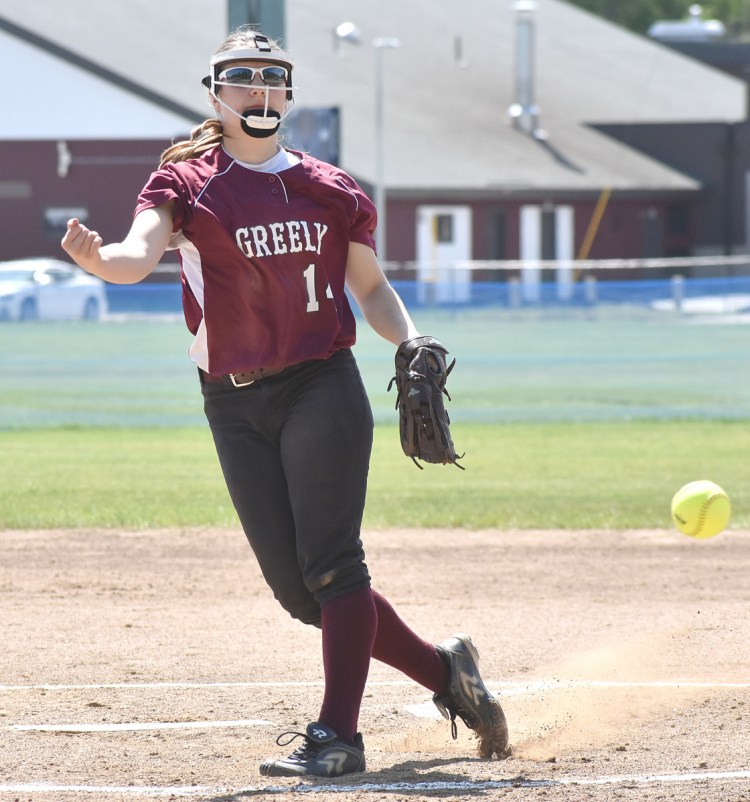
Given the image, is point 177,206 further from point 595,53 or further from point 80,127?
point 595,53

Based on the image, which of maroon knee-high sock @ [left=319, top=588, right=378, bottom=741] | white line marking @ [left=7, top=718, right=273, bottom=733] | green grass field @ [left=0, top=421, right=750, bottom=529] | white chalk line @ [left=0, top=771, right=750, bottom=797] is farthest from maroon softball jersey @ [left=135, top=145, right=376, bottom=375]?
green grass field @ [left=0, top=421, right=750, bottom=529]

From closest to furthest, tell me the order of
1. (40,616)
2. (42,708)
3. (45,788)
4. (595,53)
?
(45,788) < (42,708) < (40,616) < (595,53)

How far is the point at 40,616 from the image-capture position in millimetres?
6691

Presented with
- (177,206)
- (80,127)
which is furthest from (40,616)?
(80,127)

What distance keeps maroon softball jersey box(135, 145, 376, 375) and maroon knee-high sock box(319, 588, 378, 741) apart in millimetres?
674

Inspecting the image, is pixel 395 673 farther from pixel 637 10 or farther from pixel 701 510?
pixel 637 10

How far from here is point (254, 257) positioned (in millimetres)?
3930

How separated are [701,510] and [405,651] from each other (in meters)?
3.60

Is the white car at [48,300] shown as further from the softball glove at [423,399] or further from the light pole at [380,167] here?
the light pole at [380,167]

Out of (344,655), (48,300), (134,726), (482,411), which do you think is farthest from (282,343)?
(48,300)

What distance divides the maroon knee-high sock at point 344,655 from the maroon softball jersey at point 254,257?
67 centimetres

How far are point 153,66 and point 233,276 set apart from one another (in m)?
29.8

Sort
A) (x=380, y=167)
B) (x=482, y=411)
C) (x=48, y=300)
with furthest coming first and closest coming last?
1. (x=380, y=167)
2. (x=482, y=411)
3. (x=48, y=300)

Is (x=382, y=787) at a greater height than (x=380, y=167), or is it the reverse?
(x=382, y=787)
